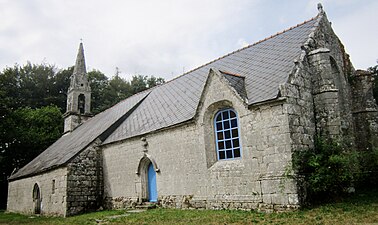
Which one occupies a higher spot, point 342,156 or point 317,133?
point 317,133

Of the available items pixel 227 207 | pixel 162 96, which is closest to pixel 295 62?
pixel 227 207

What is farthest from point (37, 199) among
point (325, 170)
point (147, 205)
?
point (325, 170)

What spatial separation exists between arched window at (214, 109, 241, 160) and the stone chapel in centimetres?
4

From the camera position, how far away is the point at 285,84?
356 inches

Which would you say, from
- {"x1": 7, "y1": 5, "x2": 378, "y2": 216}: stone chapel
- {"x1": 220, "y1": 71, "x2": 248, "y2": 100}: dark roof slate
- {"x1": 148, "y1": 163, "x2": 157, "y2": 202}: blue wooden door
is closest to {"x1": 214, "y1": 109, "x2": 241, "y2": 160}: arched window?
{"x1": 7, "y1": 5, "x2": 378, "y2": 216}: stone chapel

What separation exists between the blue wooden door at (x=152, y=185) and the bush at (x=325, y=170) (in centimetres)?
671

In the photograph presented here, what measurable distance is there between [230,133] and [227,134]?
0.15m

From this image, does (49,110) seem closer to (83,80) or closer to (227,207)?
(83,80)

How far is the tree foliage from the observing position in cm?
2614

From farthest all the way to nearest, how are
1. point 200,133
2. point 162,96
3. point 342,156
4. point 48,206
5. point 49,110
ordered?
point 49,110 < point 162,96 < point 48,206 < point 200,133 < point 342,156

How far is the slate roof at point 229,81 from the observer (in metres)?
10.3

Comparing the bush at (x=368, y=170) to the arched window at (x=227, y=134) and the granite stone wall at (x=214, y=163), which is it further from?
the arched window at (x=227, y=134)

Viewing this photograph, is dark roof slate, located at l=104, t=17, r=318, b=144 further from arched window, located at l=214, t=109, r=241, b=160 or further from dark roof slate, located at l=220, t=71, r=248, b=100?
arched window, located at l=214, t=109, r=241, b=160

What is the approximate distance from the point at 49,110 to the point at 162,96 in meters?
21.5
